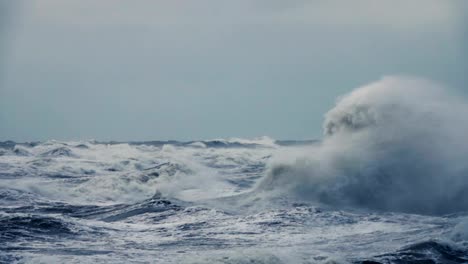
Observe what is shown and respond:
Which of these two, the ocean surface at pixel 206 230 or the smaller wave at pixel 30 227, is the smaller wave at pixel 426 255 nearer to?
the ocean surface at pixel 206 230

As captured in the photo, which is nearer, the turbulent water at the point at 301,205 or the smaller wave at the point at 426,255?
the smaller wave at the point at 426,255

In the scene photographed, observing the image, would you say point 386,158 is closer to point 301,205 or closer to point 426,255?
point 301,205

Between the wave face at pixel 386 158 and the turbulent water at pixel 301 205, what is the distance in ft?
0.17

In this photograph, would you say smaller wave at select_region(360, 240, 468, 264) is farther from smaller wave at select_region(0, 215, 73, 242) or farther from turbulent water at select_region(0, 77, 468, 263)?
smaller wave at select_region(0, 215, 73, 242)

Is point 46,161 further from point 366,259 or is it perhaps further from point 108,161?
point 366,259

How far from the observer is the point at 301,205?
22.3 m

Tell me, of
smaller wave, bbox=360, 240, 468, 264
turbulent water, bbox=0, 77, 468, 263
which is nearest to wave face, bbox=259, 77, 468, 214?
turbulent water, bbox=0, 77, 468, 263

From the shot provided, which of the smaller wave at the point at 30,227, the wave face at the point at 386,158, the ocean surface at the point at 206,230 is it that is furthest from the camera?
the wave face at the point at 386,158

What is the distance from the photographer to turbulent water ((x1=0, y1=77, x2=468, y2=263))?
49.1ft

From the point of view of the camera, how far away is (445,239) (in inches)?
594

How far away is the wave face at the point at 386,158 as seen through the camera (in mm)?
22938

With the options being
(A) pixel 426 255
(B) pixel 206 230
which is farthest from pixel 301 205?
(A) pixel 426 255

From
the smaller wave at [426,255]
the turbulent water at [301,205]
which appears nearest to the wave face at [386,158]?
the turbulent water at [301,205]

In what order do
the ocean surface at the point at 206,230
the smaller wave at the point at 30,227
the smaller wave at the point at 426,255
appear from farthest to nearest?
the smaller wave at the point at 30,227 → the ocean surface at the point at 206,230 → the smaller wave at the point at 426,255
